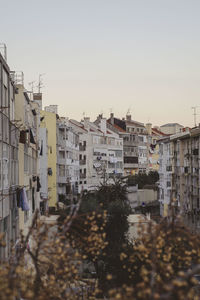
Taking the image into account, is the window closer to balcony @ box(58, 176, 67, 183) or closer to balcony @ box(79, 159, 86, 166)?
balcony @ box(79, 159, 86, 166)

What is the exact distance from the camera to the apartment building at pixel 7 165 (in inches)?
864

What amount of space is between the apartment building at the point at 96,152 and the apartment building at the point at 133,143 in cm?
686

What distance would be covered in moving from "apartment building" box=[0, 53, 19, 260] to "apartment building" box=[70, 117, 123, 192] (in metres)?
64.6

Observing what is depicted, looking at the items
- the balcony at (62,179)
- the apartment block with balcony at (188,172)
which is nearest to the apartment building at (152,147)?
the balcony at (62,179)

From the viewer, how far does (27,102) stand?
36.3 meters

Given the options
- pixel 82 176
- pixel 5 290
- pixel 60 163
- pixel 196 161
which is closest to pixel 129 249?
pixel 5 290

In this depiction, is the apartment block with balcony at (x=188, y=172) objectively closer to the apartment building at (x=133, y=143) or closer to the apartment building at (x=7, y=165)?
the apartment building at (x=7, y=165)

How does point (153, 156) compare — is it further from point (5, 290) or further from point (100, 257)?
point (5, 290)

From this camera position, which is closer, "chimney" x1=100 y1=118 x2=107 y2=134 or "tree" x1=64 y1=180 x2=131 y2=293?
"tree" x1=64 y1=180 x2=131 y2=293

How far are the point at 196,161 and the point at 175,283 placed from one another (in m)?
52.3

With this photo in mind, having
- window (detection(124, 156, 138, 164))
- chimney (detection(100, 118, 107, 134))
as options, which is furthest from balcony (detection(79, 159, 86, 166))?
window (detection(124, 156, 138, 164))

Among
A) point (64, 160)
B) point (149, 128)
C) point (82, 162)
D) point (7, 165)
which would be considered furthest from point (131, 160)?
point (7, 165)

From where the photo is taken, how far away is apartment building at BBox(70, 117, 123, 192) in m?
96.3

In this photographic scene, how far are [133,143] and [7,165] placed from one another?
95.9 m
